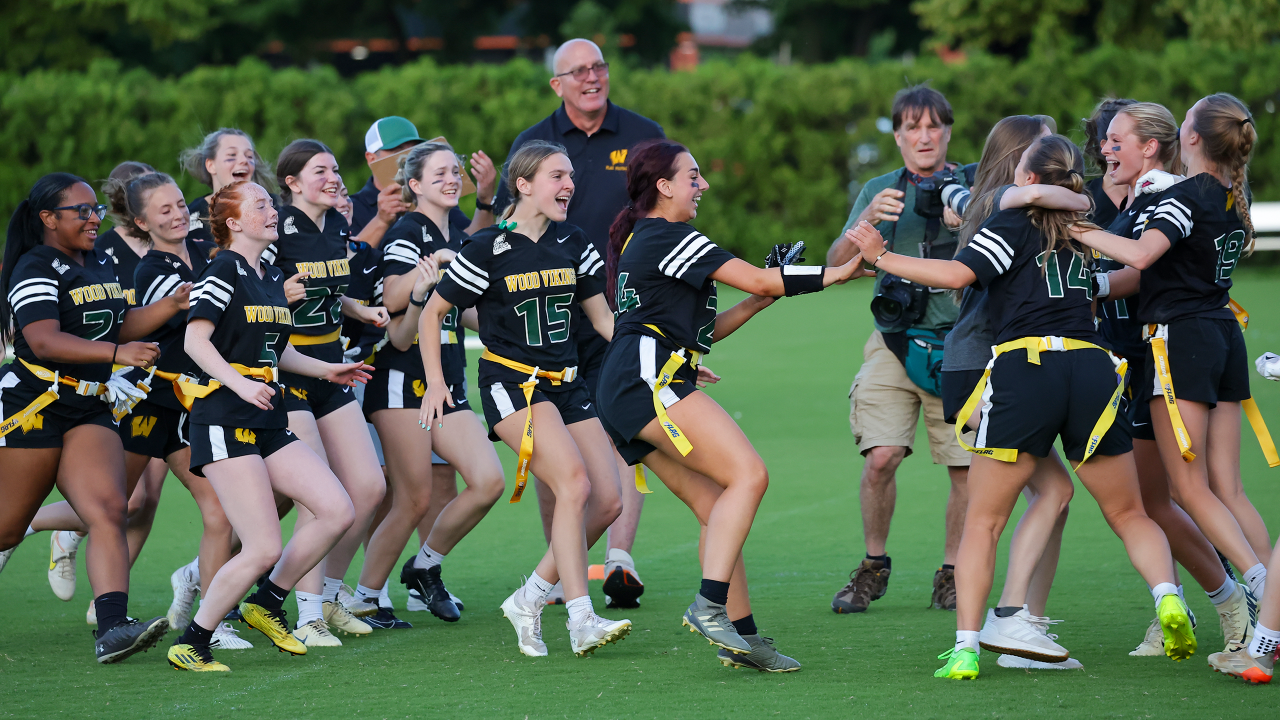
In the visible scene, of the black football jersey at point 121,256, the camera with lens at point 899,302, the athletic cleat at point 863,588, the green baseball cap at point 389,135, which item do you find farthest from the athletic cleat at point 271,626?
the camera with lens at point 899,302

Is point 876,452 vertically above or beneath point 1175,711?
above

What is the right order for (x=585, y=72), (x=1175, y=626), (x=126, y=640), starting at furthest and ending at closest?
(x=585, y=72) < (x=126, y=640) < (x=1175, y=626)

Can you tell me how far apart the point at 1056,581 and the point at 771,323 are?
1214cm

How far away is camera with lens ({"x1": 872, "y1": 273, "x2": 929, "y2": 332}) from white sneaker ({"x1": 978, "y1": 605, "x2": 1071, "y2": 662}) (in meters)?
1.89

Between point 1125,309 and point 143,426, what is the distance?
4.11 metres

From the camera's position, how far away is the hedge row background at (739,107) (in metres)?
23.0

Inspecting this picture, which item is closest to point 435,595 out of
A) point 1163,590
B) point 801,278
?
point 801,278

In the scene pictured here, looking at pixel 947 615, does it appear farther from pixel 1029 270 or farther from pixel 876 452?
pixel 1029 270

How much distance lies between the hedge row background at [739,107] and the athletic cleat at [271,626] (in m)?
18.2

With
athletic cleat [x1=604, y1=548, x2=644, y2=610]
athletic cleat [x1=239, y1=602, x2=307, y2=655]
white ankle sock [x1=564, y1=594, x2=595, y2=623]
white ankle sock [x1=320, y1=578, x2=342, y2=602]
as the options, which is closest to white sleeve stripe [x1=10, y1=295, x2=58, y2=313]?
athletic cleat [x1=239, y1=602, x2=307, y2=655]

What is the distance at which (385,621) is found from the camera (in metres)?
6.09

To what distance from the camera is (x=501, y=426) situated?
217 inches

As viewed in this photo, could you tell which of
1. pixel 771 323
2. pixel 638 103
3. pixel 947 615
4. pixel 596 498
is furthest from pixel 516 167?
pixel 638 103

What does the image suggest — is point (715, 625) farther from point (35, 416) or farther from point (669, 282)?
point (35, 416)
